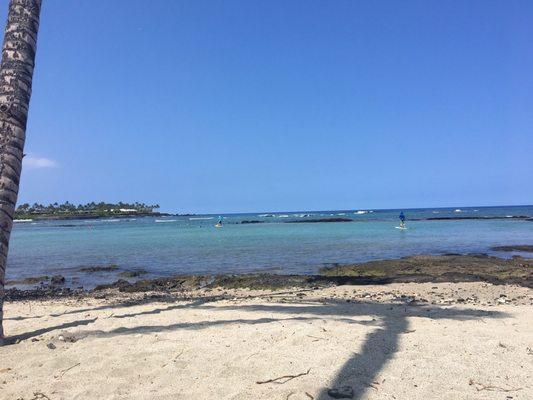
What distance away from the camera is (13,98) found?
5.78 m

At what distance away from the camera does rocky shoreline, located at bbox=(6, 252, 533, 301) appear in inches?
565

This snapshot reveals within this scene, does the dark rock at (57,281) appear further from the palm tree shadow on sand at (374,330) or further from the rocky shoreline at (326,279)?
the palm tree shadow on sand at (374,330)

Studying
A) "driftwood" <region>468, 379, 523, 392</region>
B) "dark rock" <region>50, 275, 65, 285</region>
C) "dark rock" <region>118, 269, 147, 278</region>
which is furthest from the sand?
"dark rock" <region>118, 269, 147, 278</region>

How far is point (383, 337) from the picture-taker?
596 centimetres

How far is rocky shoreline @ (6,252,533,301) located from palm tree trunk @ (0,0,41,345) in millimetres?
8517

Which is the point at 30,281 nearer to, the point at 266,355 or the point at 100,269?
the point at 100,269

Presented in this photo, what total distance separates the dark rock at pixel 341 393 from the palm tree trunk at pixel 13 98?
4.52 m

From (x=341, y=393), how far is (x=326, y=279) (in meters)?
11.8

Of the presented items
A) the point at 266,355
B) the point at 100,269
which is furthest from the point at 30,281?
the point at 266,355

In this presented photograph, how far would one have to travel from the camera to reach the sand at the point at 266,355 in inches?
170

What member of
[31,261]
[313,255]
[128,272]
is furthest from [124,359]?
[31,261]

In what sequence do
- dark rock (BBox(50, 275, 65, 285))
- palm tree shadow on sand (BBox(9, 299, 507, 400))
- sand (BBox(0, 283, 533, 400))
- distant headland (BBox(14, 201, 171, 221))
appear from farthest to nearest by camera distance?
distant headland (BBox(14, 201, 171, 221)), dark rock (BBox(50, 275, 65, 285)), palm tree shadow on sand (BBox(9, 299, 507, 400)), sand (BBox(0, 283, 533, 400))

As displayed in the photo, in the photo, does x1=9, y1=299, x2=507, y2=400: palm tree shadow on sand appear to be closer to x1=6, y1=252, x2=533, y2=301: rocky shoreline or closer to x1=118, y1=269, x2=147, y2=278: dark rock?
x1=6, y1=252, x2=533, y2=301: rocky shoreline

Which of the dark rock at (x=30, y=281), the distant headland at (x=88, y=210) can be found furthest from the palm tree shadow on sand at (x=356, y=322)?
the distant headland at (x=88, y=210)
